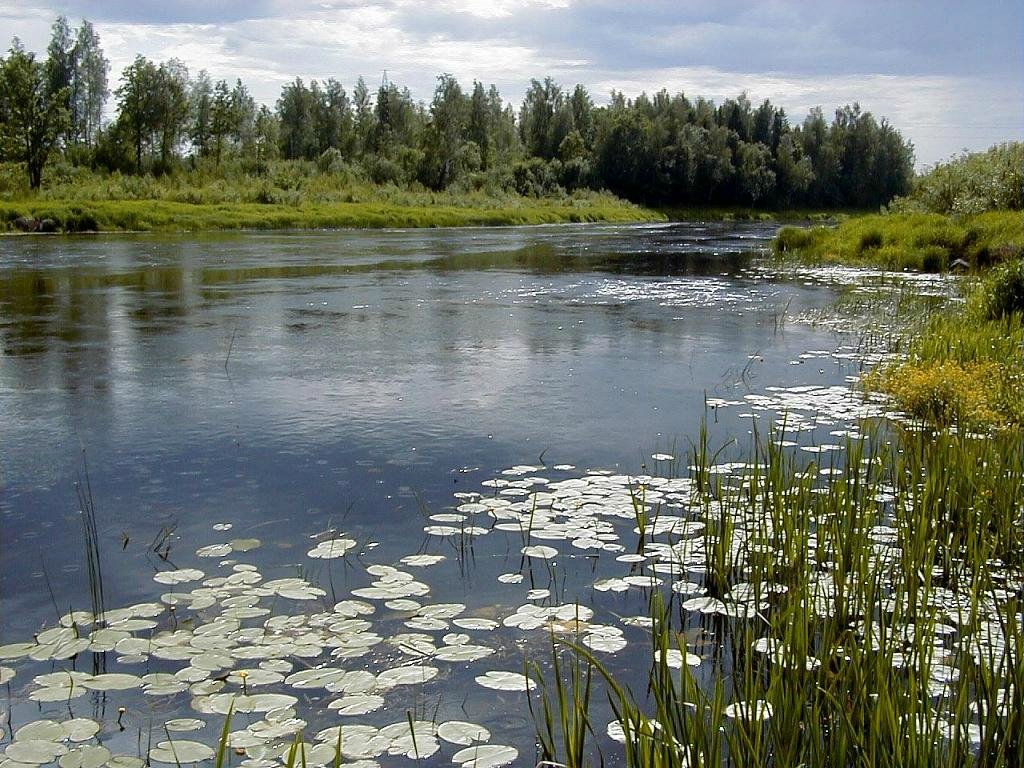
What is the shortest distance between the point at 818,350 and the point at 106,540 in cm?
1108

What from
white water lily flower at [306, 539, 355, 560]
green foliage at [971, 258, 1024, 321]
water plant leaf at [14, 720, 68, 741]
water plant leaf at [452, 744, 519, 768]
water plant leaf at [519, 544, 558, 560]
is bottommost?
water plant leaf at [452, 744, 519, 768]

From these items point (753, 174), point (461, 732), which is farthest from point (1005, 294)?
point (753, 174)

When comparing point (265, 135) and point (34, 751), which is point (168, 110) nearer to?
point (265, 135)

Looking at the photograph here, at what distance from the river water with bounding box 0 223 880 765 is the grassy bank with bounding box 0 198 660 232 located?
2424cm

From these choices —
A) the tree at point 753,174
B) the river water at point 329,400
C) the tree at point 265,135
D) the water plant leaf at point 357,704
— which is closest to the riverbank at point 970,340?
the river water at point 329,400

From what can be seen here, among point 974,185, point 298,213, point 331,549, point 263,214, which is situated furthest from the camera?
point 298,213

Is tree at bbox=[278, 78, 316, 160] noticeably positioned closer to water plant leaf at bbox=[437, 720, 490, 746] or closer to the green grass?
the green grass

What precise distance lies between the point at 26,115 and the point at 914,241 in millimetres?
50037

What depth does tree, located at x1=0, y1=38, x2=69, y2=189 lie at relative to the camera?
59031 millimetres

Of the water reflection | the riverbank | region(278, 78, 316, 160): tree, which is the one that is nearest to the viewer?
the water reflection

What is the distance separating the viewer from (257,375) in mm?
13125

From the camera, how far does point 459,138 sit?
302 ft

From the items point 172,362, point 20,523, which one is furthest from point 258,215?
point 20,523

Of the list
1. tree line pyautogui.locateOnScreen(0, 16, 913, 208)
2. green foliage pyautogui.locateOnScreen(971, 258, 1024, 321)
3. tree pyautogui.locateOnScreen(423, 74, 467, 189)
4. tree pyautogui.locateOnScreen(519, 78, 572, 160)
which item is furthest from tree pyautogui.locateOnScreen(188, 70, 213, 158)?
green foliage pyautogui.locateOnScreen(971, 258, 1024, 321)
